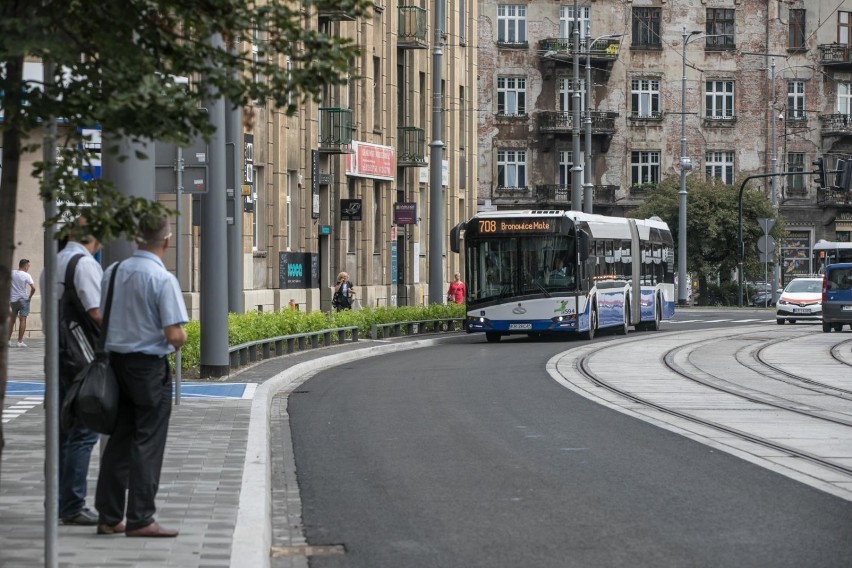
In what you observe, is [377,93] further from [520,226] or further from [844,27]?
[844,27]

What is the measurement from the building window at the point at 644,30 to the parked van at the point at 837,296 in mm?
34387

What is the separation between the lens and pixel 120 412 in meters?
8.45

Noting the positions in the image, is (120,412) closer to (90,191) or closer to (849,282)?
(90,191)

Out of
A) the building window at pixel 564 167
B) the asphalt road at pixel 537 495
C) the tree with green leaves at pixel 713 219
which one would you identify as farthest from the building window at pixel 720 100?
the asphalt road at pixel 537 495

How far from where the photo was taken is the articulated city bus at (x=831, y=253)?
69.0 meters

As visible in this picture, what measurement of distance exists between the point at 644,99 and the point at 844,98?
10.2 metres

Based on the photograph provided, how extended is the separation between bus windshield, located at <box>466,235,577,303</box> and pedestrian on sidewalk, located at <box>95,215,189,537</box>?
1083 inches

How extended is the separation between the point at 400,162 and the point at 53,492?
4514 cm

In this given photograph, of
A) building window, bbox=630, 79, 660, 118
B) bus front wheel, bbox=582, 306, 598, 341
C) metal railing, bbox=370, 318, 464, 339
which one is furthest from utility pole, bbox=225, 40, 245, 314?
building window, bbox=630, 79, 660, 118

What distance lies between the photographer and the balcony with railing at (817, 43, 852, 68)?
78688 millimetres

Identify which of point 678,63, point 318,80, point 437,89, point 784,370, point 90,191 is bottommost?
point 784,370

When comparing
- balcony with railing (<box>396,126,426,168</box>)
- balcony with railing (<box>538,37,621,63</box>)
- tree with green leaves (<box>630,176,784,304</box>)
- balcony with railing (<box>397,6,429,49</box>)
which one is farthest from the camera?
balcony with railing (<box>538,37,621,63</box>)

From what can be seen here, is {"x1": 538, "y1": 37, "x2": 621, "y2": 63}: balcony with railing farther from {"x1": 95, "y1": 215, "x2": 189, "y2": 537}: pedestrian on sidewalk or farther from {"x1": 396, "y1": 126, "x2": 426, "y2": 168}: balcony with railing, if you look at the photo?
{"x1": 95, "y1": 215, "x2": 189, "y2": 537}: pedestrian on sidewalk

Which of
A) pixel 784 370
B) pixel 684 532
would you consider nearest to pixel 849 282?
pixel 784 370
